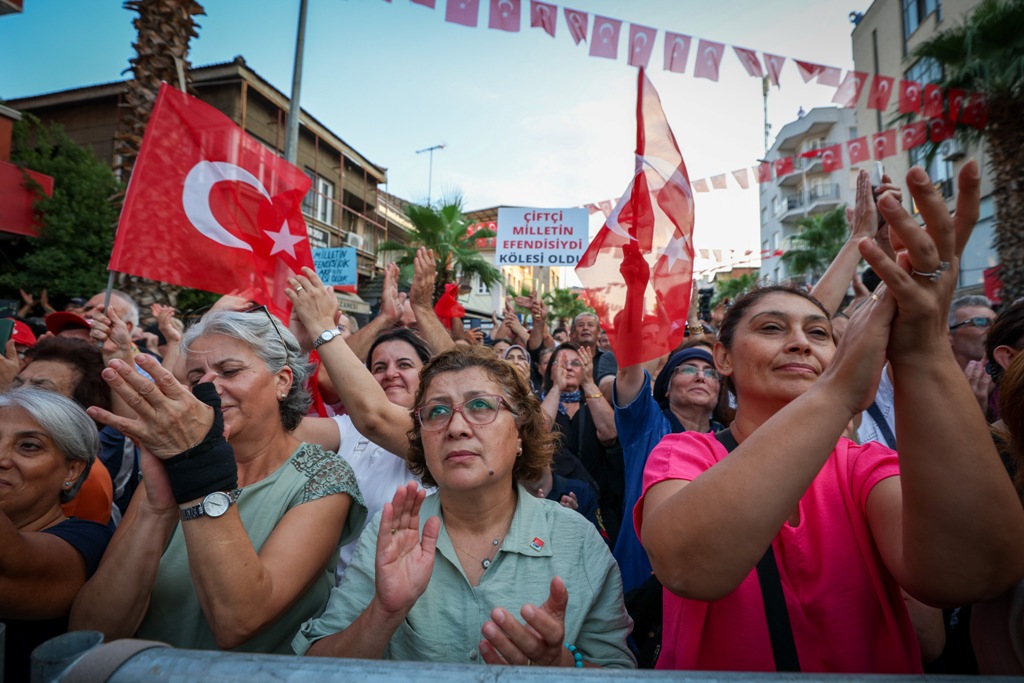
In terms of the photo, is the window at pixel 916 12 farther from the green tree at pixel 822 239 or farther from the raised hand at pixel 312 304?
the raised hand at pixel 312 304

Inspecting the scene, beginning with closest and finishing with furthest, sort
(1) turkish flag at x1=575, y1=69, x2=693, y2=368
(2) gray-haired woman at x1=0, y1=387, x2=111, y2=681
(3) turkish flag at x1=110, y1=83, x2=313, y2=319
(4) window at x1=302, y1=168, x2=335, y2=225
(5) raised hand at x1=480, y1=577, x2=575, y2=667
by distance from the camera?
(5) raised hand at x1=480, y1=577, x2=575, y2=667, (2) gray-haired woman at x1=0, y1=387, x2=111, y2=681, (1) turkish flag at x1=575, y1=69, x2=693, y2=368, (3) turkish flag at x1=110, y1=83, x2=313, y2=319, (4) window at x1=302, y1=168, x2=335, y2=225

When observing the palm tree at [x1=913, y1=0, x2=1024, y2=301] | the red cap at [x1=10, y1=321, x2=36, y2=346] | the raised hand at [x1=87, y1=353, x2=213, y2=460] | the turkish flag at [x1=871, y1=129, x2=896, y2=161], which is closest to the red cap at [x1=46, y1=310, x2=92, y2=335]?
the red cap at [x1=10, y1=321, x2=36, y2=346]

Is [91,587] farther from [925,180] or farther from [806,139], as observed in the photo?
[806,139]

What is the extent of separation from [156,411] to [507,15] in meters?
5.73

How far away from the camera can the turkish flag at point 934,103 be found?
9220 millimetres

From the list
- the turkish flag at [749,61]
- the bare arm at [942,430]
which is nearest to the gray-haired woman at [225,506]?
the bare arm at [942,430]

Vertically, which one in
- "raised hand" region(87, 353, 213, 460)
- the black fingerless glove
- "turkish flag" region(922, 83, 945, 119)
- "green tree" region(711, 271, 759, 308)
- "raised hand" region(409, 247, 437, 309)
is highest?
"green tree" region(711, 271, 759, 308)

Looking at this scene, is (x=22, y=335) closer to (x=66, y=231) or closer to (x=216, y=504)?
(x=216, y=504)

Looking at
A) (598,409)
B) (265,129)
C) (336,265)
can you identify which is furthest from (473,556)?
(265,129)

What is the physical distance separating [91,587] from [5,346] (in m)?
2.03

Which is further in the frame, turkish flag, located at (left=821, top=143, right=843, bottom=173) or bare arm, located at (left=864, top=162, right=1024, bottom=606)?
turkish flag, located at (left=821, top=143, right=843, bottom=173)

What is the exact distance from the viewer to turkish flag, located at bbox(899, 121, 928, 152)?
10039mm

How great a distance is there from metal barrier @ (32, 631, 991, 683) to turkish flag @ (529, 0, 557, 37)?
6.51 m

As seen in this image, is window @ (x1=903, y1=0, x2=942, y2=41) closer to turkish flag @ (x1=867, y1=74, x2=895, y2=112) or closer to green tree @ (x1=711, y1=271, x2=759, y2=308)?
turkish flag @ (x1=867, y1=74, x2=895, y2=112)
